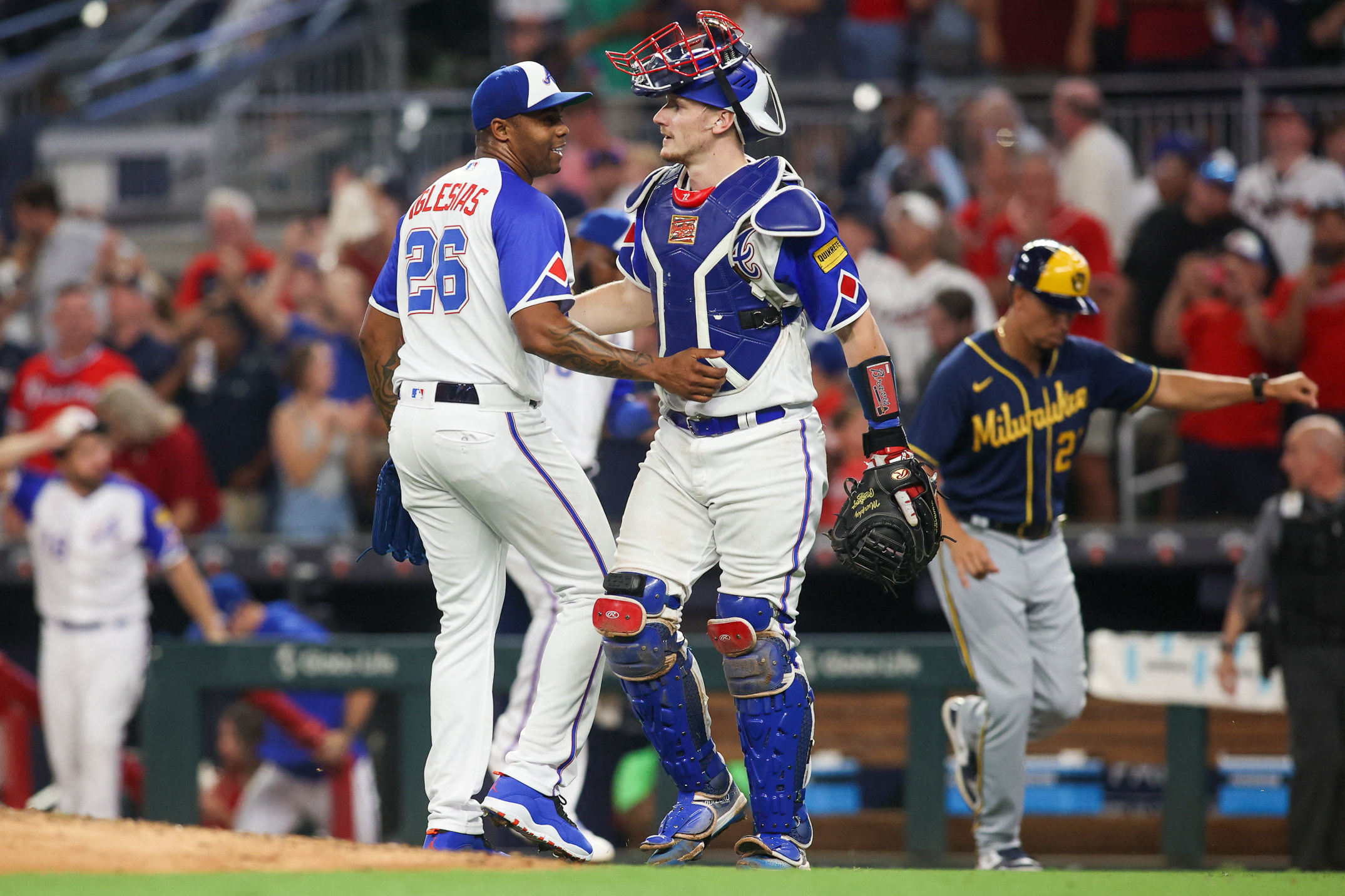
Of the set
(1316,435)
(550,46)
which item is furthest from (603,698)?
(550,46)

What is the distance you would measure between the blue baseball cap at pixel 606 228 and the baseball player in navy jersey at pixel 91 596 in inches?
131

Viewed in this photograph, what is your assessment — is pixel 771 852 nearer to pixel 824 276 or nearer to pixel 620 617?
pixel 620 617

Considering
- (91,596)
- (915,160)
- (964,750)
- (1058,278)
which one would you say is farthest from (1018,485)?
(91,596)

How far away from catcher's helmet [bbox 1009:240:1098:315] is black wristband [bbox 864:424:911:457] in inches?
55.9

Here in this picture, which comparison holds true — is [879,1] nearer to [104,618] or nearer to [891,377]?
[104,618]

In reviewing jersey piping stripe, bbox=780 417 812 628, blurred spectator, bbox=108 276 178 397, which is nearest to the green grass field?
jersey piping stripe, bbox=780 417 812 628

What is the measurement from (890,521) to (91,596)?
5.53m

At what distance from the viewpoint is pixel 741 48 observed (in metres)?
4.61

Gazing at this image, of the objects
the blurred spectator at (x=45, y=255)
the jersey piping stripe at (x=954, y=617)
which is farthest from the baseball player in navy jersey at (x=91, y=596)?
the jersey piping stripe at (x=954, y=617)

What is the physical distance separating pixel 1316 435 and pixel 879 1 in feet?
16.0

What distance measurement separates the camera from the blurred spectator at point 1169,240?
29.0 ft

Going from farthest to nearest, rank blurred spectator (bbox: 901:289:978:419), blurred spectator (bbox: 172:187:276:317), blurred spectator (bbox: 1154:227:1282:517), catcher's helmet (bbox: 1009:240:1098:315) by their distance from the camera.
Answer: blurred spectator (bbox: 172:187:276:317), blurred spectator (bbox: 1154:227:1282:517), blurred spectator (bbox: 901:289:978:419), catcher's helmet (bbox: 1009:240:1098:315)

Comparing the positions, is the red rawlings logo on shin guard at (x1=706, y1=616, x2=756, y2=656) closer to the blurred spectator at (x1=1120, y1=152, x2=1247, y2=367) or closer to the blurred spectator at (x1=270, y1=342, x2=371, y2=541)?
the blurred spectator at (x1=270, y1=342, x2=371, y2=541)

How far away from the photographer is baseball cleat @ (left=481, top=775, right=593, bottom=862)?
4.51 meters
